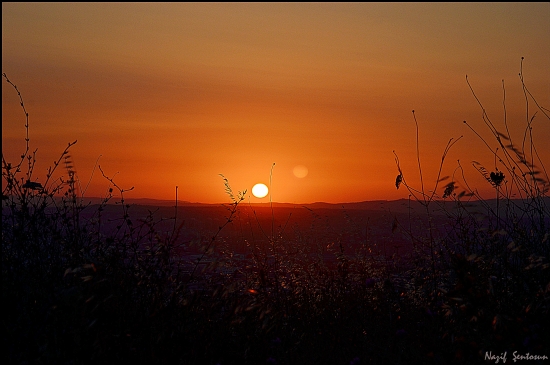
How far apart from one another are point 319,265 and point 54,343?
311 centimetres

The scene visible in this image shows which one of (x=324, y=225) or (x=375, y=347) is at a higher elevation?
(x=324, y=225)

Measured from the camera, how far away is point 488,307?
351 centimetres

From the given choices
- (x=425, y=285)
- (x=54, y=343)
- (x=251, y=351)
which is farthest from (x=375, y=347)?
(x=54, y=343)

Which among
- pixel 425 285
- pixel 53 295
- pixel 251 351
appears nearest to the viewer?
pixel 53 295

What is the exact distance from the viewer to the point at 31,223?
173 inches

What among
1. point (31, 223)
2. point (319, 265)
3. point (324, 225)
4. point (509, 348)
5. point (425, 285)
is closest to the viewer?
point (509, 348)

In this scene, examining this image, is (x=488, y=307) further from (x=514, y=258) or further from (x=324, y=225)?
(x=324, y=225)

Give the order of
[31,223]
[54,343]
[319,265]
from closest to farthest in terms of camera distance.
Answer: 1. [54,343]
2. [31,223]
3. [319,265]

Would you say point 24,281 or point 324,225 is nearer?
point 24,281

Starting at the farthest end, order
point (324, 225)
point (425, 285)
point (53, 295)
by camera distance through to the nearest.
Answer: point (324, 225)
point (425, 285)
point (53, 295)

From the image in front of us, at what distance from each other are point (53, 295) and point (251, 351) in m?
1.50

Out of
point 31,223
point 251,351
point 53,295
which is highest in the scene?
point 31,223

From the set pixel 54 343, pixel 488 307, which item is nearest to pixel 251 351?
pixel 54 343

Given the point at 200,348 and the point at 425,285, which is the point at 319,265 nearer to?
the point at 425,285
